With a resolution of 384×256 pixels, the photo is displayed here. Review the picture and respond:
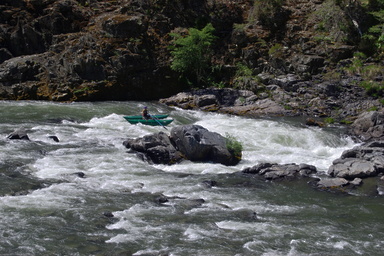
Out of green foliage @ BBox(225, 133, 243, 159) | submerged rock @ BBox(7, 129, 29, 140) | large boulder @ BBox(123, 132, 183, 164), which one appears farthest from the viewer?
submerged rock @ BBox(7, 129, 29, 140)

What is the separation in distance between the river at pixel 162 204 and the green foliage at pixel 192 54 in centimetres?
1265

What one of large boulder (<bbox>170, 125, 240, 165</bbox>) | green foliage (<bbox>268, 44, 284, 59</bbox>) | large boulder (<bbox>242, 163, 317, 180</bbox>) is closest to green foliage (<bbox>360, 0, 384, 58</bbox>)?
green foliage (<bbox>268, 44, 284, 59</bbox>)

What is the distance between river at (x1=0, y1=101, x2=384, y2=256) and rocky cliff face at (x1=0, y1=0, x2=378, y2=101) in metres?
10.6

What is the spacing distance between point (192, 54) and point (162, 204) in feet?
73.7

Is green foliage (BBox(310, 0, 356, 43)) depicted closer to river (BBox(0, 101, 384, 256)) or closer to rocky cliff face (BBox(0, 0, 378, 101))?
rocky cliff face (BBox(0, 0, 378, 101))

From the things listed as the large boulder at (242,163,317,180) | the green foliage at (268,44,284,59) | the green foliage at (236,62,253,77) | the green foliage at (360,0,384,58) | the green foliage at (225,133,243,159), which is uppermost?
the green foliage at (360,0,384,58)

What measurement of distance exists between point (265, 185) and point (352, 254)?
19.5 ft

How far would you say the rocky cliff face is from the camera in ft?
109

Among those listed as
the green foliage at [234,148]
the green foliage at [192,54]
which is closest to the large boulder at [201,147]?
the green foliage at [234,148]

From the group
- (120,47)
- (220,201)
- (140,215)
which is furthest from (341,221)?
(120,47)

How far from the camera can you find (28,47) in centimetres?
3538

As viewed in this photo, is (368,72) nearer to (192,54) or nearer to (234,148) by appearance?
(192,54)

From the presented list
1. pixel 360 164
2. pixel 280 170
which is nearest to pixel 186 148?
pixel 280 170

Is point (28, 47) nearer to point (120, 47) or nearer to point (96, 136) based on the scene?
point (120, 47)
